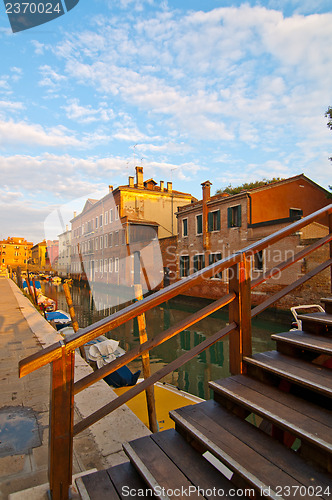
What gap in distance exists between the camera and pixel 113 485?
1376mm

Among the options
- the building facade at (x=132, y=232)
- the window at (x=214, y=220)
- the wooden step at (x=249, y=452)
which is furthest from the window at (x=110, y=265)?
the wooden step at (x=249, y=452)

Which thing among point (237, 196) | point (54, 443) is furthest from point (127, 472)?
point (237, 196)

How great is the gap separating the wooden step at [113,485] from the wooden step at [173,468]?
0.07m

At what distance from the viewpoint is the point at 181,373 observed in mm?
7664

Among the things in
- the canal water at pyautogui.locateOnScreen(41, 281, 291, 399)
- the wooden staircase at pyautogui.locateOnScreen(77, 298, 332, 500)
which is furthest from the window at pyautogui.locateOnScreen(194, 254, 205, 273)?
the wooden staircase at pyautogui.locateOnScreen(77, 298, 332, 500)

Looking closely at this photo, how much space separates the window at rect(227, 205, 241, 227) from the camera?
648 inches

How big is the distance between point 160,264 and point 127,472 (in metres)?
21.7

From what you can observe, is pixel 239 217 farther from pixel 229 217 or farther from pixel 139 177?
pixel 139 177

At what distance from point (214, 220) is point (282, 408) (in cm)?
1714

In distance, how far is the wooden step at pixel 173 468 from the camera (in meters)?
1.24

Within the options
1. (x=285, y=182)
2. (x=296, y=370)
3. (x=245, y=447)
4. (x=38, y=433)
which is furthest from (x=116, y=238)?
(x=245, y=447)

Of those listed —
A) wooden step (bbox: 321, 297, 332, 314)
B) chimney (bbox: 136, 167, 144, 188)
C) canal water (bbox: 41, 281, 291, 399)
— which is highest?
chimney (bbox: 136, 167, 144, 188)

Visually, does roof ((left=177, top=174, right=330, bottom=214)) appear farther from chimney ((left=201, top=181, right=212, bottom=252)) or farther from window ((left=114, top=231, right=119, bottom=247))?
window ((left=114, top=231, right=119, bottom=247))

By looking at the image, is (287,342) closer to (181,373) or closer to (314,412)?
(314,412)
